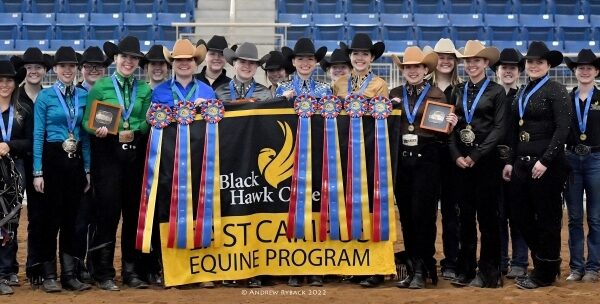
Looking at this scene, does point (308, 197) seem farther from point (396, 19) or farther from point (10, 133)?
point (396, 19)

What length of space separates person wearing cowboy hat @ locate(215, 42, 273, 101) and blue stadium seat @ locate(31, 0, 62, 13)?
11.0 m

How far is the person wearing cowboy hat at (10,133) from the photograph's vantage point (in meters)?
7.39

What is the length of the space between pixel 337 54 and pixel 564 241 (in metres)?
4.04

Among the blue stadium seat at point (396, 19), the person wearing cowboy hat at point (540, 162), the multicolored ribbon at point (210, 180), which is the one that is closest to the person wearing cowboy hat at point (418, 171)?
the person wearing cowboy hat at point (540, 162)

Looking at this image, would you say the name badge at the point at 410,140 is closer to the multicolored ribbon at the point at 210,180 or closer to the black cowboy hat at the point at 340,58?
the black cowboy hat at the point at 340,58

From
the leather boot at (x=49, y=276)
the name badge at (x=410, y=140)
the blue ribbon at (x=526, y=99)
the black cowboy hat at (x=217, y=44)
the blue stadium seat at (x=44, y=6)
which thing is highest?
the blue stadium seat at (x=44, y=6)

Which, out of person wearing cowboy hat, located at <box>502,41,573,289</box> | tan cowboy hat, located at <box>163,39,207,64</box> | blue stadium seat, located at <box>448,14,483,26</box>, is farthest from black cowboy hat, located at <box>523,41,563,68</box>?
blue stadium seat, located at <box>448,14,483,26</box>

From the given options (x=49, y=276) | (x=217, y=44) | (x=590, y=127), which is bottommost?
(x=49, y=276)

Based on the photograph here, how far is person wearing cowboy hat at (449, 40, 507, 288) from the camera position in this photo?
7.47 metres

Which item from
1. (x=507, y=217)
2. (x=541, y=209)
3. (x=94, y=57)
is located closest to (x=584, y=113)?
(x=541, y=209)

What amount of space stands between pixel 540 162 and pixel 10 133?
4.00m

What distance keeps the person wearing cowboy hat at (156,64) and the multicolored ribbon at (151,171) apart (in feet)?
2.53

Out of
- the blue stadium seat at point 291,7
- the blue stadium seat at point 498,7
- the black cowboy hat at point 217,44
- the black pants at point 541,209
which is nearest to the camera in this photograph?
the black pants at point 541,209

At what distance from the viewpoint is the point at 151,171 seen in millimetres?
7438
